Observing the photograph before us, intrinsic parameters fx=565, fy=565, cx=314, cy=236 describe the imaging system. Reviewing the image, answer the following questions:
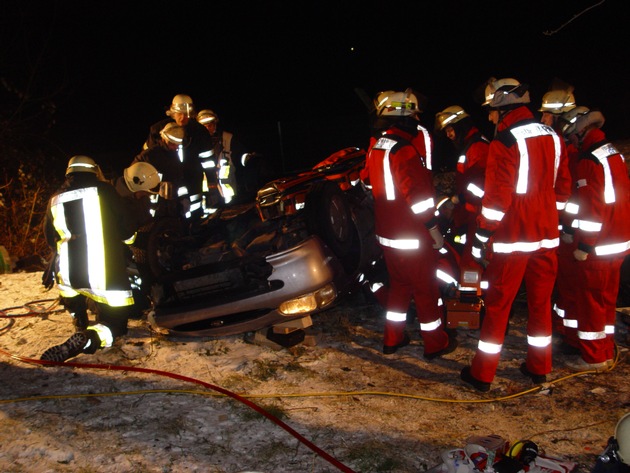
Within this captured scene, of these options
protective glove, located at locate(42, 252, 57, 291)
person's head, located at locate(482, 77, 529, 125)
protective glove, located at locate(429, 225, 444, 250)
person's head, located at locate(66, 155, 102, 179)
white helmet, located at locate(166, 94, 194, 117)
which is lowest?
protective glove, located at locate(42, 252, 57, 291)

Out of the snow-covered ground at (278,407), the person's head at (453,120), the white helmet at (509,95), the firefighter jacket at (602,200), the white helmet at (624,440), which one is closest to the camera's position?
the white helmet at (624,440)

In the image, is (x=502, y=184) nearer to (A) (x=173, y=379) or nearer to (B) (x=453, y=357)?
(B) (x=453, y=357)

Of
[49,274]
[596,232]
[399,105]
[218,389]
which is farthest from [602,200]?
[49,274]

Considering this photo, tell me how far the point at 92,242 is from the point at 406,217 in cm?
284

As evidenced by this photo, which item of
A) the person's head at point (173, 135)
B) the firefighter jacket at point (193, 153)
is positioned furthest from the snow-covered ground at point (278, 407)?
the person's head at point (173, 135)

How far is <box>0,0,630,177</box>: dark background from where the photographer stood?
18.8 meters

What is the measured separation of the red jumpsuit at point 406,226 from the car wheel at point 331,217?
47 cm

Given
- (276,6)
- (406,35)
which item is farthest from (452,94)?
(276,6)

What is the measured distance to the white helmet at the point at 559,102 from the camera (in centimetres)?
525

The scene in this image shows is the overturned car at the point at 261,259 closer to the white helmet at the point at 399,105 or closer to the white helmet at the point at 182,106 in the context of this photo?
the white helmet at the point at 399,105

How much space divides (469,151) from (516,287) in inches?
81.3

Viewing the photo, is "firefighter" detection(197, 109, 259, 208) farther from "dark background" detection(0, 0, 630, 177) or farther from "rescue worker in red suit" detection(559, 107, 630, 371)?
"dark background" detection(0, 0, 630, 177)

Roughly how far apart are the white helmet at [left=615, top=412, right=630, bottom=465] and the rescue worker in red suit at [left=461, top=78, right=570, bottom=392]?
5.43ft

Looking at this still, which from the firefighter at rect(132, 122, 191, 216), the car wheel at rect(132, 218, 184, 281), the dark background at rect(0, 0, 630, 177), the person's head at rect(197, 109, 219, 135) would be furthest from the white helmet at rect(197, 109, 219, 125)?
the dark background at rect(0, 0, 630, 177)
